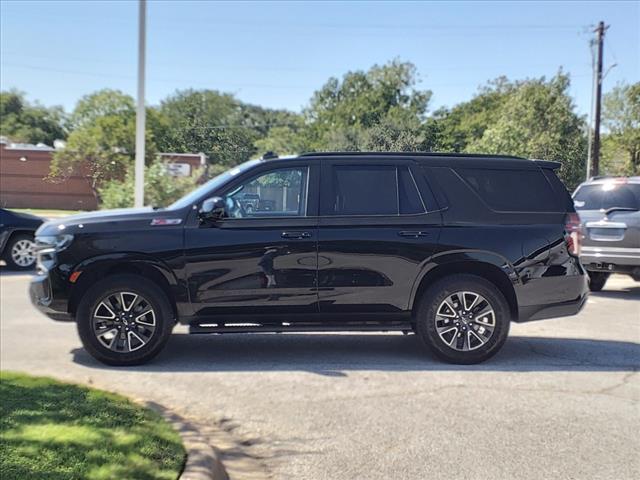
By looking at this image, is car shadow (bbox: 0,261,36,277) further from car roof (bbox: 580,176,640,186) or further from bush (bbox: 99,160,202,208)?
car roof (bbox: 580,176,640,186)

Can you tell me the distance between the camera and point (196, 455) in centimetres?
370

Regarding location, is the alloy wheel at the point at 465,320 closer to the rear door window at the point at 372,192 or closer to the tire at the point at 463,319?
the tire at the point at 463,319

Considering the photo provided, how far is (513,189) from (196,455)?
13.7 ft

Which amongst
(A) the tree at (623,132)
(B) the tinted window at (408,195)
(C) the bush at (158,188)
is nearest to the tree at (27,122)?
(C) the bush at (158,188)

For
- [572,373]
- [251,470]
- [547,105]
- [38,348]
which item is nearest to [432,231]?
[572,373]

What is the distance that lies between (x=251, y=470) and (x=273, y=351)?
2.85 metres

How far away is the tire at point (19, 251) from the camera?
41.0 feet

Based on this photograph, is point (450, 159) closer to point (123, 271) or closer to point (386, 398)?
point (386, 398)

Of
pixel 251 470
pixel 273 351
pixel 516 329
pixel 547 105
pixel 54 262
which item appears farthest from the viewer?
pixel 547 105

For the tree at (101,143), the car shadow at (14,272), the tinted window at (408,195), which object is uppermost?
the tree at (101,143)

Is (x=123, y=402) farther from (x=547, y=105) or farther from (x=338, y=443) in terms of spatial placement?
(x=547, y=105)

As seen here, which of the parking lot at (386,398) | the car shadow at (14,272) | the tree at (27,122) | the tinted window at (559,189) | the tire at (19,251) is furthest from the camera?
the tree at (27,122)

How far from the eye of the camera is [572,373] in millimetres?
5812

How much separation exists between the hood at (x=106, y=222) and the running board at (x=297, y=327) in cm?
115
